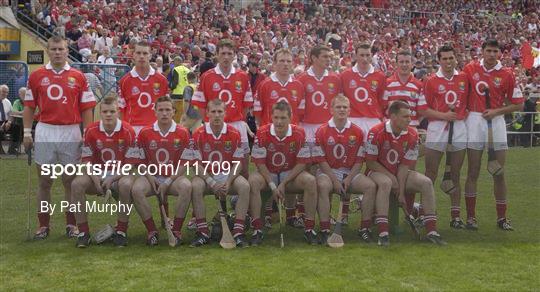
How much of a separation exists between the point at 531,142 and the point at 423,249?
11635 millimetres

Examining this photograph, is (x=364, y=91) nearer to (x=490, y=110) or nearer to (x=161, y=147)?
(x=490, y=110)

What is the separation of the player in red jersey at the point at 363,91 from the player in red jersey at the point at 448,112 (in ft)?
1.84

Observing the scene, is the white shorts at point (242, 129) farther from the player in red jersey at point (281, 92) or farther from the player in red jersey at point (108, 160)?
the player in red jersey at point (108, 160)

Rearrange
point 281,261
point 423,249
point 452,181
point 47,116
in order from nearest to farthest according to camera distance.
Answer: point 281,261 < point 423,249 < point 47,116 < point 452,181

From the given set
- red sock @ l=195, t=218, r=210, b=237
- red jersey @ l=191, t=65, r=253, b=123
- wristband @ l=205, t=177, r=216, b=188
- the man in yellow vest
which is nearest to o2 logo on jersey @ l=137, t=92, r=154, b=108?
red jersey @ l=191, t=65, r=253, b=123

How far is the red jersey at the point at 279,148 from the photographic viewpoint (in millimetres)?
6527

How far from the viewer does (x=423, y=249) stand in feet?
20.2

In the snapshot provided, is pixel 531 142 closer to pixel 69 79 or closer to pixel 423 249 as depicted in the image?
pixel 423 249

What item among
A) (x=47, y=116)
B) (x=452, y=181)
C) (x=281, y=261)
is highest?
(x=47, y=116)

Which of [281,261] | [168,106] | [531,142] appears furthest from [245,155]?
[531,142]

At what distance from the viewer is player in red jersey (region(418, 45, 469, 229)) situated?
7.30 m

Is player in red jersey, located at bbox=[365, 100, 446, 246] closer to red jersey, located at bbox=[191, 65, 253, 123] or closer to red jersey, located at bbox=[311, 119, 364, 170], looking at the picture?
red jersey, located at bbox=[311, 119, 364, 170]

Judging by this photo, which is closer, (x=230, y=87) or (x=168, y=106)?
(x=168, y=106)

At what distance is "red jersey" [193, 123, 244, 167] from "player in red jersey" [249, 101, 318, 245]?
0.18m
